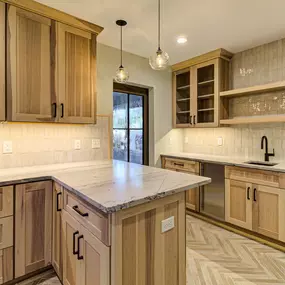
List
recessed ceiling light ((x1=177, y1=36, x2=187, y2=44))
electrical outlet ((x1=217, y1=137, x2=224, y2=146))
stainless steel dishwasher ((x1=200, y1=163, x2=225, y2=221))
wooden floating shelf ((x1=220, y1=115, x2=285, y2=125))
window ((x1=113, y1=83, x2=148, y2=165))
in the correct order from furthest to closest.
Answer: electrical outlet ((x1=217, y1=137, x2=224, y2=146)), window ((x1=113, y1=83, x2=148, y2=165)), stainless steel dishwasher ((x1=200, y1=163, x2=225, y2=221)), recessed ceiling light ((x1=177, y1=36, x2=187, y2=44)), wooden floating shelf ((x1=220, y1=115, x2=285, y2=125))

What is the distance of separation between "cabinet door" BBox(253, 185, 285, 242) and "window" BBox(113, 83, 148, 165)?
1.89 metres

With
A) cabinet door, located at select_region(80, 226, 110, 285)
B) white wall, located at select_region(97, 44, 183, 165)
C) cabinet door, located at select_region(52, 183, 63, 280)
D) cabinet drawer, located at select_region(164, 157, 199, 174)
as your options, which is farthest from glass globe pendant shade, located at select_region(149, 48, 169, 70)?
cabinet drawer, located at select_region(164, 157, 199, 174)

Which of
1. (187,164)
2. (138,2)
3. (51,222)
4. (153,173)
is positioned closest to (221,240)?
(187,164)

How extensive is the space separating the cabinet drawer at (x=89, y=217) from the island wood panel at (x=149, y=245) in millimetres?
67

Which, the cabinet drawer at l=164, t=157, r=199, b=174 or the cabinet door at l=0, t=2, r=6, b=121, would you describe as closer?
the cabinet door at l=0, t=2, r=6, b=121

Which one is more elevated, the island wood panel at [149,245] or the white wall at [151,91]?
the white wall at [151,91]

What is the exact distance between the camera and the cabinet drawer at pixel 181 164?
336 cm

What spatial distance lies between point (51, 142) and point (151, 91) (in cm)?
199

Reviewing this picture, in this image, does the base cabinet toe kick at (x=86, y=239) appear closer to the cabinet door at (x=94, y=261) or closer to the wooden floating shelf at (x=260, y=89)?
the cabinet door at (x=94, y=261)

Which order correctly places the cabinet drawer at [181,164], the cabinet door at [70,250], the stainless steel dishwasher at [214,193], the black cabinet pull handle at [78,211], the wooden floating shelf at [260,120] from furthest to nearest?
the cabinet drawer at [181,164], the stainless steel dishwasher at [214,193], the wooden floating shelf at [260,120], the cabinet door at [70,250], the black cabinet pull handle at [78,211]

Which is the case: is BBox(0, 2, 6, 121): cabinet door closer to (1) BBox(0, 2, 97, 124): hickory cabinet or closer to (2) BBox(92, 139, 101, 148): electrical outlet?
(1) BBox(0, 2, 97, 124): hickory cabinet

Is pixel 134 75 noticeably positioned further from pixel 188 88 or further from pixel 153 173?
pixel 153 173

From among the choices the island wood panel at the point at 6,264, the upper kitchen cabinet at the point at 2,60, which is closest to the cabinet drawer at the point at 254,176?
the island wood panel at the point at 6,264

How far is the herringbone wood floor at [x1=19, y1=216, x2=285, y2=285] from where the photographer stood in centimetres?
196
